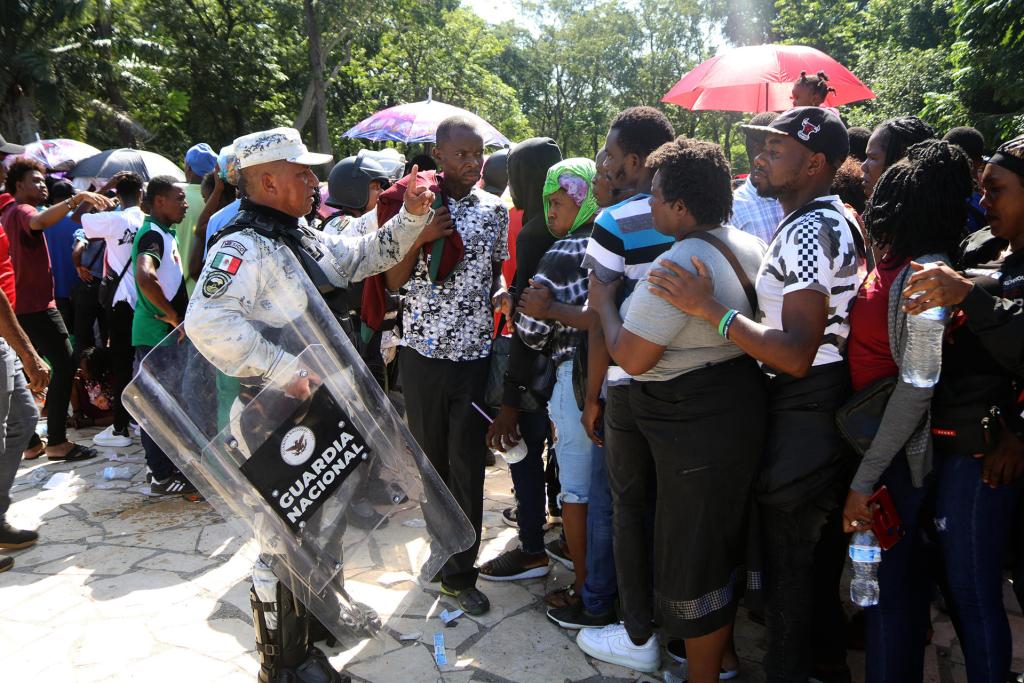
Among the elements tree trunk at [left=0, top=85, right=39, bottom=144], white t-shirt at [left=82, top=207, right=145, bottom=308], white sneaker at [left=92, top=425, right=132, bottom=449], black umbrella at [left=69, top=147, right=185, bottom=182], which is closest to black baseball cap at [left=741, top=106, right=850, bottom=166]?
white t-shirt at [left=82, top=207, right=145, bottom=308]

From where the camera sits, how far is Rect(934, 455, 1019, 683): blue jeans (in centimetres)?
233

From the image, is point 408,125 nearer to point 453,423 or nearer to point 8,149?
point 8,149

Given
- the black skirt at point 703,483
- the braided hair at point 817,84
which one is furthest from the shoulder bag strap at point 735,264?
the braided hair at point 817,84

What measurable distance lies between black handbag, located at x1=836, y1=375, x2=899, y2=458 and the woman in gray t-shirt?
255 millimetres

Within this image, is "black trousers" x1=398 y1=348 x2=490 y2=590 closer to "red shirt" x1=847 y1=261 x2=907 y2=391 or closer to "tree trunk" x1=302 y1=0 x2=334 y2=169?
"red shirt" x1=847 y1=261 x2=907 y2=391

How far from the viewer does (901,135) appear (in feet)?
11.6

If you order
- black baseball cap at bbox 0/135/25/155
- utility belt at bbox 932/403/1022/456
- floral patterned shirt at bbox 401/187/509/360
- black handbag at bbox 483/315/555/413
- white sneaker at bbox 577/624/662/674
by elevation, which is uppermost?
black baseball cap at bbox 0/135/25/155

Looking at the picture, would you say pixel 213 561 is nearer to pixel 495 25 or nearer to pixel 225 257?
pixel 225 257

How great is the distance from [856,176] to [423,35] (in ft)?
79.9

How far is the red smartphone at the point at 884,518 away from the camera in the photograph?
2.32 m

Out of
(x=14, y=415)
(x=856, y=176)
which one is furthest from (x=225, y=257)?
(x=856, y=176)

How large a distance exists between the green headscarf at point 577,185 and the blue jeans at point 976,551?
1.62 m

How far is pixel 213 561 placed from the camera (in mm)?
4125

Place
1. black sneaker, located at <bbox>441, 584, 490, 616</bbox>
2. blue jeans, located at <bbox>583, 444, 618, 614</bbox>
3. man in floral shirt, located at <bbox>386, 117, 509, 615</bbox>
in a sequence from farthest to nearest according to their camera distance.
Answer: black sneaker, located at <bbox>441, 584, 490, 616</bbox>
man in floral shirt, located at <bbox>386, 117, 509, 615</bbox>
blue jeans, located at <bbox>583, 444, 618, 614</bbox>
